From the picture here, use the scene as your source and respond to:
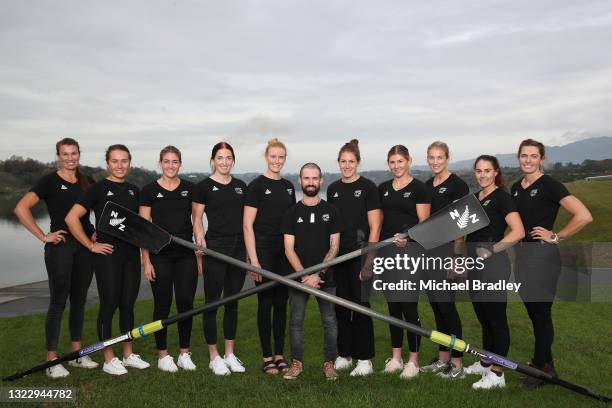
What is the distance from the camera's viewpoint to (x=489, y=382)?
452 centimetres

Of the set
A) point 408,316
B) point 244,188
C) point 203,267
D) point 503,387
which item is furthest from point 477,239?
point 203,267

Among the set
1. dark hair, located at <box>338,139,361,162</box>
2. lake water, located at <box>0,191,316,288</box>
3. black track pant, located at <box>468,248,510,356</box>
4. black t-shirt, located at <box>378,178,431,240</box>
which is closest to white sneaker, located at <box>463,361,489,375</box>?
black track pant, located at <box>468,248,510,356</box>

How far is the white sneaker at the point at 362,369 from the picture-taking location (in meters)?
4.88

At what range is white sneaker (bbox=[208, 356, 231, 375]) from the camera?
4961mm

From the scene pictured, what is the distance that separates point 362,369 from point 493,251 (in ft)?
5.83

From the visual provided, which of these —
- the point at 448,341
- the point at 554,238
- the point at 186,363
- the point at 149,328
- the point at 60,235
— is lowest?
the point at 186,363

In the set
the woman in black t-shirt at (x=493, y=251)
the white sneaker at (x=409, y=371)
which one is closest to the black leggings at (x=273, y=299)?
the white sneaker at (x=409, y=371)

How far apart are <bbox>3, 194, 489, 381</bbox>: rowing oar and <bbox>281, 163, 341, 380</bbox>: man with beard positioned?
20 centimetres

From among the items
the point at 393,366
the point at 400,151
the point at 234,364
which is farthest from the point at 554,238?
the point at 234,364

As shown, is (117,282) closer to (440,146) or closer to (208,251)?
(208,251)

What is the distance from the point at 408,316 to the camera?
481 cm

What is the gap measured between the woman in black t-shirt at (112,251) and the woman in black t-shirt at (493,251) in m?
3.41

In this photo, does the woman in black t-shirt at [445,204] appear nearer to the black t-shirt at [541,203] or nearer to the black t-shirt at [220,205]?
the black t-shirt at [541,203]

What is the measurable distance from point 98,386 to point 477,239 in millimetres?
3877
